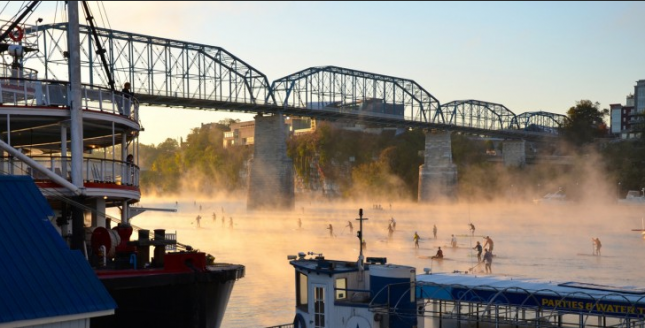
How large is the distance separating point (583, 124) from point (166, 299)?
145 m

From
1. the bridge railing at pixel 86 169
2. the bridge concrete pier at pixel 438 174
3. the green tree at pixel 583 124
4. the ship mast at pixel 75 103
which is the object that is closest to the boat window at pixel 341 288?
the ship mast at pixel 75 103

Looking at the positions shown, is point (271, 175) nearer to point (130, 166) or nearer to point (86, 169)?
point (130, 166)

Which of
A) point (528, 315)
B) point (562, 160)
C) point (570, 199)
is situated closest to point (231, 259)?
point (528, 315)

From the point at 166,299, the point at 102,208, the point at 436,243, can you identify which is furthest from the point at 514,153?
the point at 166,299

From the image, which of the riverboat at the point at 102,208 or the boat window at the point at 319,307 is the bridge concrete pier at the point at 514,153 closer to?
the riverboat at the point at 102,208

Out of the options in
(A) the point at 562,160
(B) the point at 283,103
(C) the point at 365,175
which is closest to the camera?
(B) the point at 283,103

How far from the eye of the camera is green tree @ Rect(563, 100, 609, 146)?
160 metres

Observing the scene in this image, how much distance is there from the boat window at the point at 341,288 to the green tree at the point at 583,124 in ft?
472

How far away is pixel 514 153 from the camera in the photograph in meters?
176

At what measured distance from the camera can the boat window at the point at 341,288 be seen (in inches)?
907

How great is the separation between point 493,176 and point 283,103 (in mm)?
53430

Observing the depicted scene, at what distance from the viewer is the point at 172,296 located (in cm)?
2430

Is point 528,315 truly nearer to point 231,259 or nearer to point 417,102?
point 231,259

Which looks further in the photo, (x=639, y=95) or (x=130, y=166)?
(x=639, y=95)
